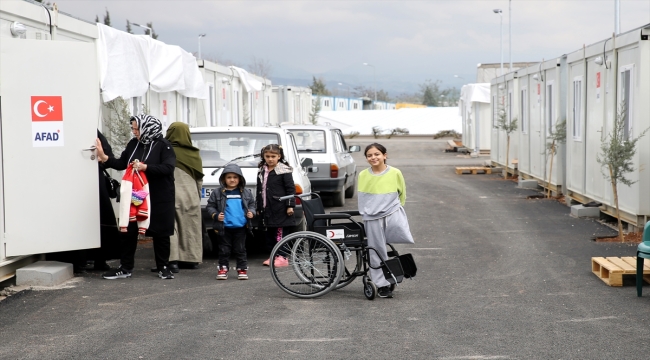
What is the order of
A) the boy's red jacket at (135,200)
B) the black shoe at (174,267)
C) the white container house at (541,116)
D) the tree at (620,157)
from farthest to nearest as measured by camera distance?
the white container house at (541,116)
the tree at (620,157)
the black shoe at (174,267)
the boy's red jacket at (135,200)

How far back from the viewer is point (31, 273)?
8695 millimetres

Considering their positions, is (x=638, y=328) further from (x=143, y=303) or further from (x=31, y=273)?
(x=31, y=273)

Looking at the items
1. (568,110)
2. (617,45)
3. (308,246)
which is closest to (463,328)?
(308,246)

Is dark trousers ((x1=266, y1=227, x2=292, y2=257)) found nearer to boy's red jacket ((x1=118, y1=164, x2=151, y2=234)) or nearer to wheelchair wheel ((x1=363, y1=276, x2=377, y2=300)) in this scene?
boy's red jacket ((x1=118, y1=164, x2=151, y2=234))

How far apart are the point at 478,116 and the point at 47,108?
28.0 metres

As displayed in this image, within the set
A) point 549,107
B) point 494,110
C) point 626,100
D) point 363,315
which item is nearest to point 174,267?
point 363,315

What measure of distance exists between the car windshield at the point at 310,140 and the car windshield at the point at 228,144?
4923mm

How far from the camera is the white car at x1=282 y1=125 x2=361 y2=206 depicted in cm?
1612

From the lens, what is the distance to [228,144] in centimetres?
1147

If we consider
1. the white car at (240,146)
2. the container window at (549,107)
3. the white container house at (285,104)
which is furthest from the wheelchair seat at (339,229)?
the white container house at (285,104)

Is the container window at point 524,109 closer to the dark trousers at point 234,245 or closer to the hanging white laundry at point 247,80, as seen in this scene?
the hanging white laundry at point 247,80

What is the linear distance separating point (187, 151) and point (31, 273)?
217 cm

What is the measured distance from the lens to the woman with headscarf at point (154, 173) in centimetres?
910

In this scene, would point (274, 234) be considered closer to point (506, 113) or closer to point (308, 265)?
point (308, 265)
